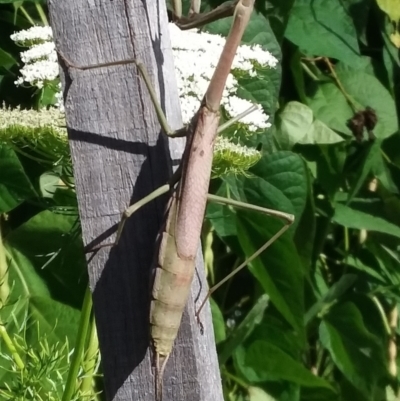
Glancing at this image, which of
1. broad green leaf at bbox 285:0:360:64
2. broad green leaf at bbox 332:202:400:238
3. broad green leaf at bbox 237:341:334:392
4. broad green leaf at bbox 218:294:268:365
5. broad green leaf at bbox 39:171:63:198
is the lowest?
broad green leaf at bbox 237:341:334:392

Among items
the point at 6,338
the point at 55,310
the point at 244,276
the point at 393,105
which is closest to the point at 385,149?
the point at 393,105

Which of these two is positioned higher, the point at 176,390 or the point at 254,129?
the point at 254,129

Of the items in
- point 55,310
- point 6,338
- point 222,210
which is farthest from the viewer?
point 222,210

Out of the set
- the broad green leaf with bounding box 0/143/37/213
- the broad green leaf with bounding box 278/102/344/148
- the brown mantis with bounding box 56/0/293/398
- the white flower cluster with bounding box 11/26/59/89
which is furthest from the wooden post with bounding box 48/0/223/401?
the broad green leaf with bounding box 278/102/344/148

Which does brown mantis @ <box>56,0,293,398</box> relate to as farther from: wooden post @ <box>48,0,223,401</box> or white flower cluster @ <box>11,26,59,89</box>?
white flower cluster @ <box>11,26,59,89</box>

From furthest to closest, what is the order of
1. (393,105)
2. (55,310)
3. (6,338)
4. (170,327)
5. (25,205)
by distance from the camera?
(393,105)
(25,205)
(55,310)
(6,338)
(170,327)

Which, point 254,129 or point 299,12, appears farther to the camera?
point 299,12

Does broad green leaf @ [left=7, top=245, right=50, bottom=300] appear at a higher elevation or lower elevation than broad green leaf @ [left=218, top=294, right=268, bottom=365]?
higher

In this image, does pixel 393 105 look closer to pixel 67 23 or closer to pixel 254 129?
pixel 254 129

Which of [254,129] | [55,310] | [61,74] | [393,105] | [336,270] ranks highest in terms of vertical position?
[61,74]
